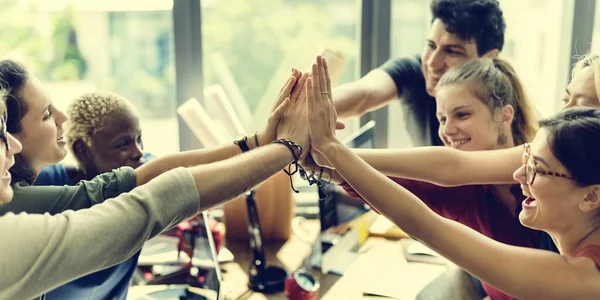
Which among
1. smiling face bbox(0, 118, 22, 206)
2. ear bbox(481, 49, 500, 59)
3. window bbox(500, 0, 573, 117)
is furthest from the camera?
window bbox(500, 0, 573, 117)

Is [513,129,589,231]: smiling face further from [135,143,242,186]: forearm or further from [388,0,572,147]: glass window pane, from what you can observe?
[388,0,572,147]: glass window pane

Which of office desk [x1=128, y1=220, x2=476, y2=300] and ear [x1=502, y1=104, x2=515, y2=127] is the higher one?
ear [x1=502, y1=104, x2=515, y2=127]

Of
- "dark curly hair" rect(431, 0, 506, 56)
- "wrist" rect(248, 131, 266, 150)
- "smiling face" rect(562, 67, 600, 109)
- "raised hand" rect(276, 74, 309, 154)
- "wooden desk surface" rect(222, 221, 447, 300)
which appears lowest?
"wooden desk surface" rect(222, 221, 447, 300)

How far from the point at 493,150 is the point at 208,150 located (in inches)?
28.3

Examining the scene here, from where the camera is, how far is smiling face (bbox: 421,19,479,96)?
73.7 inches

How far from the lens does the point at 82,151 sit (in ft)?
5.27

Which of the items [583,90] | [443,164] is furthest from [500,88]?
[443,164]

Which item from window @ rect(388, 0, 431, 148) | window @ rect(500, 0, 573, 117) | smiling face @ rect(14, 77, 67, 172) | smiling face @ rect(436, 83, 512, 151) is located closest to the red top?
smiling face @ rect(436, 83, 512, 151)

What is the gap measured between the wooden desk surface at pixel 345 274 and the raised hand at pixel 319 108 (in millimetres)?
614

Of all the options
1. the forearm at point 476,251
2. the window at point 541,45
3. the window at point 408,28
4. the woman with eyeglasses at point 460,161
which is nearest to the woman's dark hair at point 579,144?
the forearm at point 476,251

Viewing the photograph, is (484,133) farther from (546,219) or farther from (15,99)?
(15,99)

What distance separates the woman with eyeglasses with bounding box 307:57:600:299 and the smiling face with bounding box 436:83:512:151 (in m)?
0.37

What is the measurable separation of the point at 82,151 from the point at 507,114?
3.79ft

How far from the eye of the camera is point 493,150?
149cm
